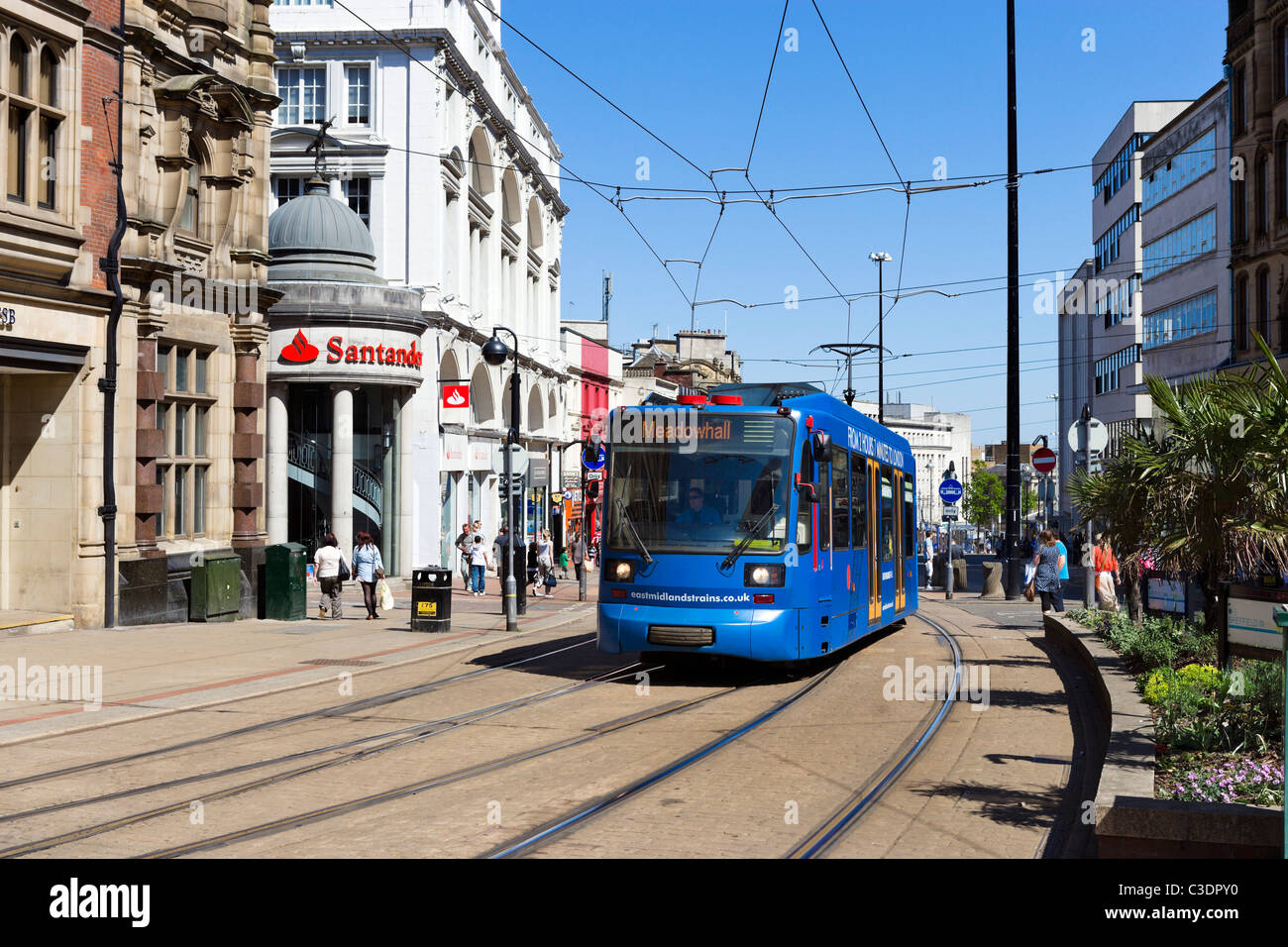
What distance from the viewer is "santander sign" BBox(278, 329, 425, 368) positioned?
32.0 m

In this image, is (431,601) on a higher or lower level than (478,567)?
lower

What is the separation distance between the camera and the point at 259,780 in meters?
9.59

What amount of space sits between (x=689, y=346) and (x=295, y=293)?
63.2 m

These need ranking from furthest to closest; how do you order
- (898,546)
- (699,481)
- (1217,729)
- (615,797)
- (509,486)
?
(509,486) < (898,546) < (699,481) < (615,797) < (1217,729)

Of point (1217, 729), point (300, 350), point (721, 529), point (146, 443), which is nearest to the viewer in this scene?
point (1217, 729)

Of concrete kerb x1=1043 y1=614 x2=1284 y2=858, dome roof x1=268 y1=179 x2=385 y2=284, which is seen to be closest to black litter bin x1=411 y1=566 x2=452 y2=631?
dome roof x1=268 y1=179 x2=385 y2=284

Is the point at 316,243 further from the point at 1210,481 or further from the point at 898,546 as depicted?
the point at 1210,481

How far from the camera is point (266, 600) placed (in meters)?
24.4

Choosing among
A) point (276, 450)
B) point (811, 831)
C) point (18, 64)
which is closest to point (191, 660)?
point (18, 64)

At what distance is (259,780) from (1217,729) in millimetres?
6835

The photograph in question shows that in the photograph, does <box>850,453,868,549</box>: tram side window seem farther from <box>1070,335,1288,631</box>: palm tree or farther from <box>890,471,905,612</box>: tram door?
<box>1070,335,1288,631</box>: palm tree
